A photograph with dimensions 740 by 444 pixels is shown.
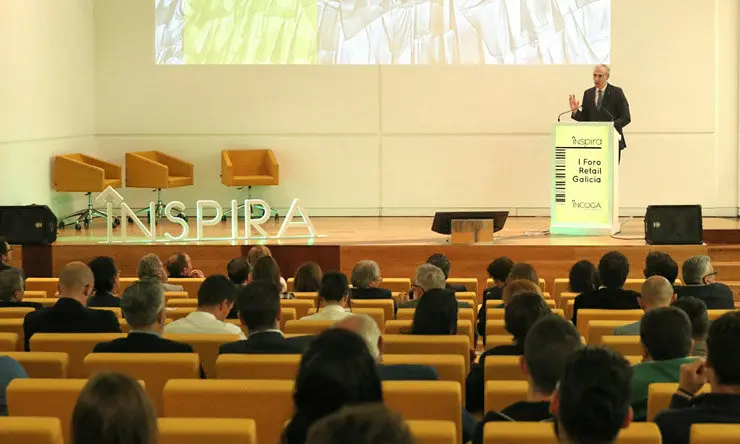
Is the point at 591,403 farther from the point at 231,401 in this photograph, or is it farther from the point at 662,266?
the point at 662,266

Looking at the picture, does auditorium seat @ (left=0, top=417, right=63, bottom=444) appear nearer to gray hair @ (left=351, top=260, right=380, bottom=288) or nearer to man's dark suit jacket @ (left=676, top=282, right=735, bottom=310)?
gray hair @ (left=351, top=260, right=380, bottom=288)

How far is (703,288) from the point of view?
664 cm

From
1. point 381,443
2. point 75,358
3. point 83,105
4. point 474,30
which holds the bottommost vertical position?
point 75,358

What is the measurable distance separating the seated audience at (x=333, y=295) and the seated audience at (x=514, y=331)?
1.19 m

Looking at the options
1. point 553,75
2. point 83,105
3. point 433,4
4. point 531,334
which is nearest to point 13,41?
point 83,105

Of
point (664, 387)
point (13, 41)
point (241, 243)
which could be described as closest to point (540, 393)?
point (664, 387)

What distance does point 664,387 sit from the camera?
139 inches

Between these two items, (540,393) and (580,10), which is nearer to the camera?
(540,393)

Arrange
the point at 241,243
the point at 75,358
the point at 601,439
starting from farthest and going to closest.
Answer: the point at 241,243 < the point at 75,358 < the point at 601,439

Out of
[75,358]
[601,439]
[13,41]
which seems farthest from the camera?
[13,41]

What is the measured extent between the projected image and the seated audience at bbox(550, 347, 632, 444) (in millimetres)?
11399

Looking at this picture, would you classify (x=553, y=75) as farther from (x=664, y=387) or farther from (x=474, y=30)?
(x=664, y=387)

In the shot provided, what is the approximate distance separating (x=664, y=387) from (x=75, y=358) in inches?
93.6

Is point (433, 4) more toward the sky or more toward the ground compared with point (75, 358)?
more toward the sky
